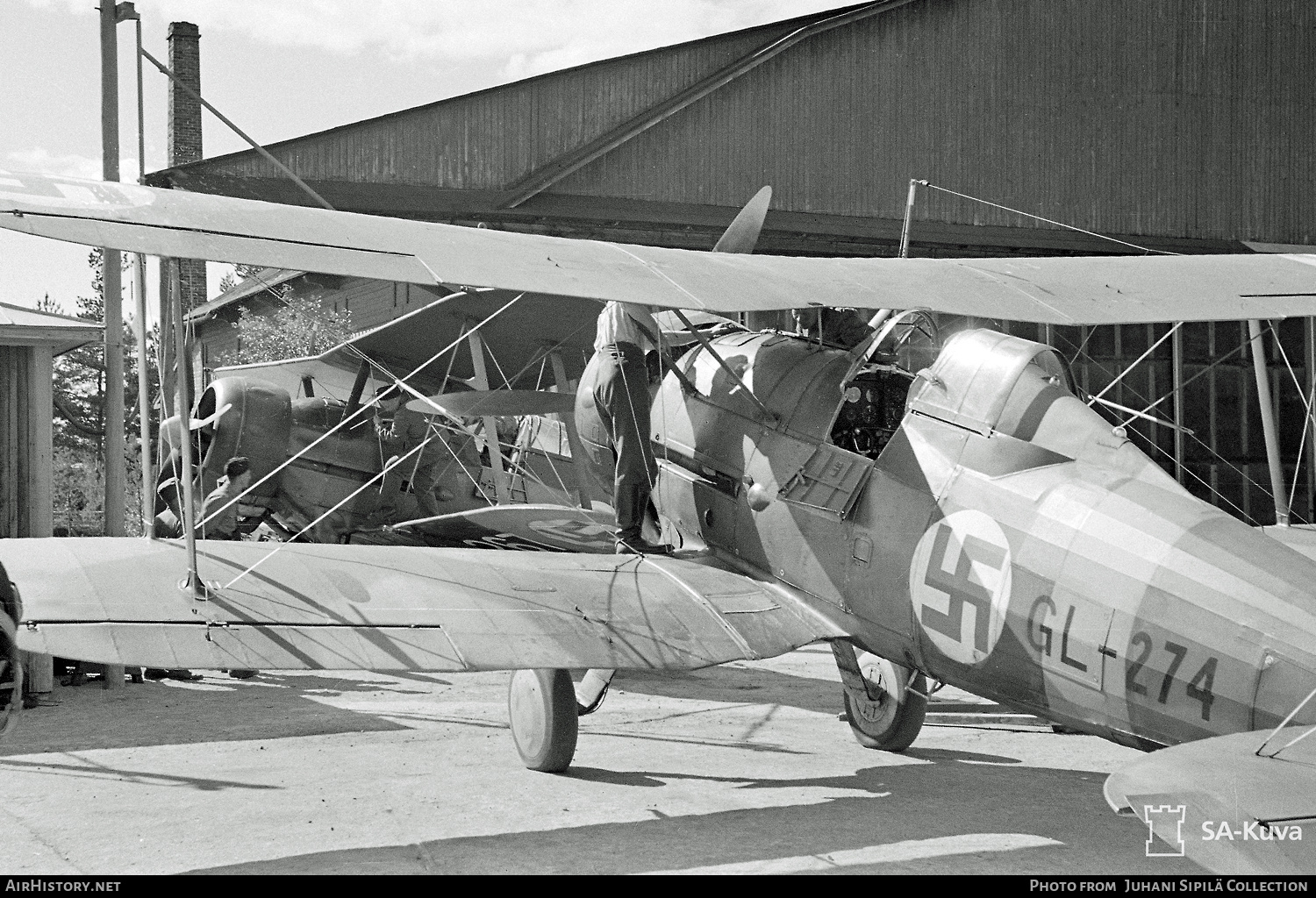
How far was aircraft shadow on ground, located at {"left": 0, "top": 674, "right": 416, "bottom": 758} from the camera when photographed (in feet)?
28.0

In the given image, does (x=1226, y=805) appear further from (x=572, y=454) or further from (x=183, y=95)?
(x=183, y=95)

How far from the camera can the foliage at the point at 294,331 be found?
20.3m

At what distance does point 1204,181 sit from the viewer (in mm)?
21062

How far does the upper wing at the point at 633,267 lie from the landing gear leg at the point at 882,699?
2.43 m

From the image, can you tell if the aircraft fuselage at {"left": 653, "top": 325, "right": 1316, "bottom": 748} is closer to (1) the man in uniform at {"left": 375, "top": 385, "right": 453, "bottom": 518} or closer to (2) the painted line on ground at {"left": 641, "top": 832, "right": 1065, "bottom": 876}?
(2) the painted line on ground at {"left": 641, "top": 832, "right": 1065, "bottom": 876}

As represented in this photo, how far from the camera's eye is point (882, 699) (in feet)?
27.2

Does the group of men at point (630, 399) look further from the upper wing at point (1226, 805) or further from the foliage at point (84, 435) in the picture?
the foliage at point (84, 435)

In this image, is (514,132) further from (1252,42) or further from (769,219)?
(1252,42)

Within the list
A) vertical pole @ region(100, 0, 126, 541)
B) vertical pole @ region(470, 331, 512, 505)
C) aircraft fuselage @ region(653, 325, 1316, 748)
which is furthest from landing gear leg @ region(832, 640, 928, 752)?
vertical pole @ region(100, 0, 126, 541)

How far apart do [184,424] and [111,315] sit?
264 inches

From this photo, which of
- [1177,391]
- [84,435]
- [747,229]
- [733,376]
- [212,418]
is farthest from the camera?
[84,435]

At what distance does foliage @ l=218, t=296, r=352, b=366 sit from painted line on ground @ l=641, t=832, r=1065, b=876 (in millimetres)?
15268

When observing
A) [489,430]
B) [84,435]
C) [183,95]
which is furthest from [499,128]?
[84,435]

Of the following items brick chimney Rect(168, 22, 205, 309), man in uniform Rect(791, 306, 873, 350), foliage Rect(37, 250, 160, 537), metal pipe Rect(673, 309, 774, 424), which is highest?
brick chimney Rect(168, 22, 205, 309)
